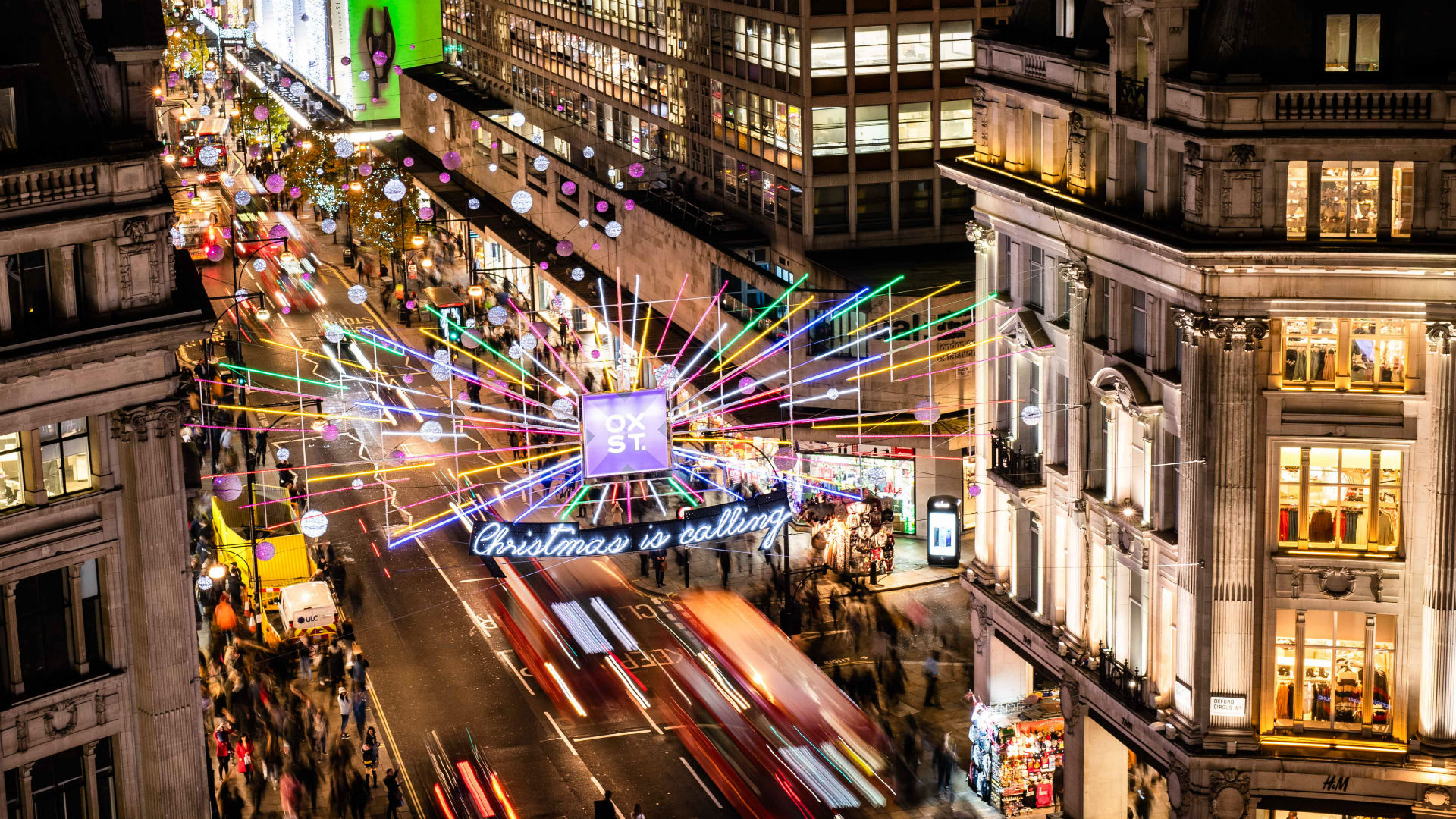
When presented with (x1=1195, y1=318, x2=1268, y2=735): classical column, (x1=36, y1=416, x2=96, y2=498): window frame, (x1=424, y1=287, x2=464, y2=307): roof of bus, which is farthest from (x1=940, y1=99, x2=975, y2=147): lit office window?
(x1=36, y1=416, x2=96, y2=498): window frame

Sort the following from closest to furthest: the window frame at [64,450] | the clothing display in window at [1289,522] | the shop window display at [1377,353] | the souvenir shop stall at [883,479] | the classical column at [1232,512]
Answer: the window frame at [64,450], the shop window display at [1377,353], the classical column at [1232,512], the clothing display in window at [1289,522], the souvenir shop stall at [883,479]

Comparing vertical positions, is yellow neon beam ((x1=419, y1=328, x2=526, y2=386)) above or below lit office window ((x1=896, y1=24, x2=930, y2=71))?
below

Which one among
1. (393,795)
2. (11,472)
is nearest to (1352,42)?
A: (393,795)

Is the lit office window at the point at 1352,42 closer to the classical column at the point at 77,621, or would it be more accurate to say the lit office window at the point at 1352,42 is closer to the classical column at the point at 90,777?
the classical column at the point at 77,621

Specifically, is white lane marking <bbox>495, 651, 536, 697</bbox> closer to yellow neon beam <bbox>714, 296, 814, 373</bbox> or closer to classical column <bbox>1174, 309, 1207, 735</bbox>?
yellow neon beam <bbox>714, 296, 814, 373</bbox>

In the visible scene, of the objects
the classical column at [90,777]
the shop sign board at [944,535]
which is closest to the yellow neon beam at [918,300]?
the shop sign board at [944,535]

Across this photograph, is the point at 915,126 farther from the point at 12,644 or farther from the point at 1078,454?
the point at 12,644
